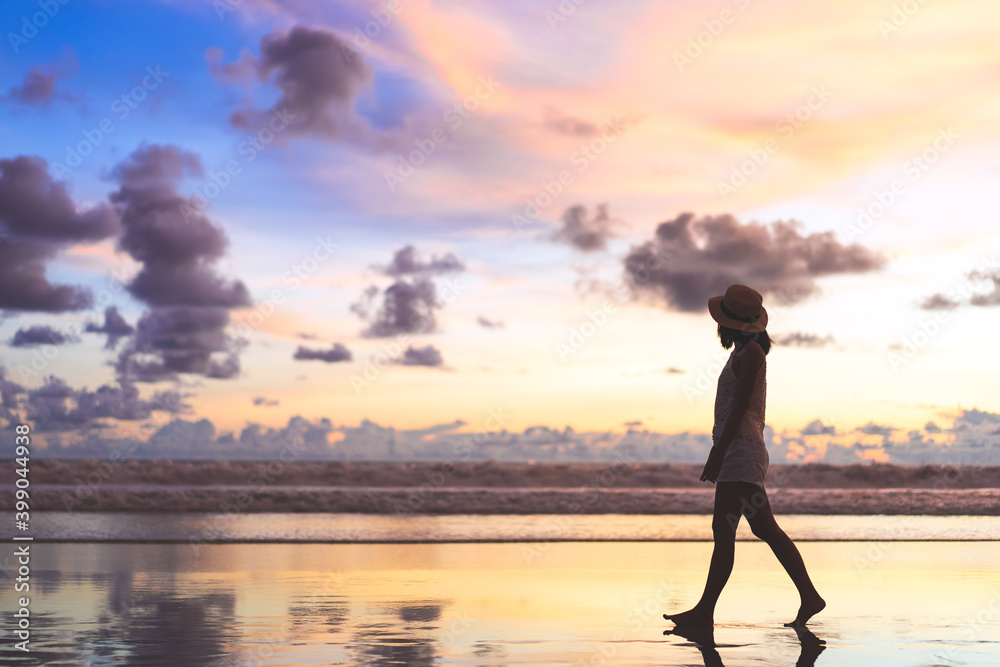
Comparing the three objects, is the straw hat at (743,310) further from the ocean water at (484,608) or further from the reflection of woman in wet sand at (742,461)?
the ocean water at (484,608)

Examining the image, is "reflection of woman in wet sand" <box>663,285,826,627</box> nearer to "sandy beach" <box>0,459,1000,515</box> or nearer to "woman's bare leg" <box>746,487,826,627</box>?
"woman's bare leg" <box>746,487,826,627</box>

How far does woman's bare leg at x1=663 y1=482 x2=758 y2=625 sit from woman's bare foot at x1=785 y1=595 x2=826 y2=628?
0.45 meters

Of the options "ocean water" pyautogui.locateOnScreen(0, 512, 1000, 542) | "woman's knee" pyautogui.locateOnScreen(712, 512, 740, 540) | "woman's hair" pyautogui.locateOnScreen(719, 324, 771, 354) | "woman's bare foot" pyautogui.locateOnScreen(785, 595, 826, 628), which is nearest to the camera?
"woman's bare foot" pyautogui.locateOnScreen(785, 595, 826, 628)

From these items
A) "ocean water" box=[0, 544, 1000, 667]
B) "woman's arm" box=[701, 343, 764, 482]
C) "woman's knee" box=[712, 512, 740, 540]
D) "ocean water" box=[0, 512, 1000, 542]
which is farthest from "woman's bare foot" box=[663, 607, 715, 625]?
"ocean water" box=[0, 512, 1000, 542]

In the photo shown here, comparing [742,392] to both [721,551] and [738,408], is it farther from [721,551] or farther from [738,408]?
[721,551]

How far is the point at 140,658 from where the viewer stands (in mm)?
4551

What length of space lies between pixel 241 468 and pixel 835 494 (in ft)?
67.8

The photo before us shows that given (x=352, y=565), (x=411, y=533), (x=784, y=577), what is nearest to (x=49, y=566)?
(x=352, y=565)

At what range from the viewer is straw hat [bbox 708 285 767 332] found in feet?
18.7

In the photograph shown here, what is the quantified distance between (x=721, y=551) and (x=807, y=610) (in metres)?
0.58

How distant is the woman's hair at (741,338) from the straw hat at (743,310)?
50mm

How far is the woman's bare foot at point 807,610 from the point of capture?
18.0 feet

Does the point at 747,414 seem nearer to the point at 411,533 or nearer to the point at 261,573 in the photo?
the point at 261,573

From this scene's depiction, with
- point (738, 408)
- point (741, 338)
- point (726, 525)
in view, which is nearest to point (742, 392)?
point (738, 408)
